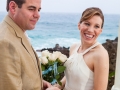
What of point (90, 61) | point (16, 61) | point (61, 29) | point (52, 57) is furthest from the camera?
point (61, 29)

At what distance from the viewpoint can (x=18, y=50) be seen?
68.0 inches

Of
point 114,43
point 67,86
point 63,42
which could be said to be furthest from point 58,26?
point 67,86

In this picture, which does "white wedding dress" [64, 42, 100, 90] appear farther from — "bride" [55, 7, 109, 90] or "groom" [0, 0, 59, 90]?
"groom" [0, 0, 59, 90]

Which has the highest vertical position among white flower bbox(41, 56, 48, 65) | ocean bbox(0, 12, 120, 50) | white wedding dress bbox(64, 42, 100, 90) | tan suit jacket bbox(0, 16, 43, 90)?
tan suit jacket bbox(0, 16, 43, 90)

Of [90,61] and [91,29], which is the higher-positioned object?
[91,29]

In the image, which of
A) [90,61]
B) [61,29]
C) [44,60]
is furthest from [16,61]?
[61,29]

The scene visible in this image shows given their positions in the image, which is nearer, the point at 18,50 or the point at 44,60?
the point at 18,50

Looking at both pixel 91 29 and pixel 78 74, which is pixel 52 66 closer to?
pixel 78 74

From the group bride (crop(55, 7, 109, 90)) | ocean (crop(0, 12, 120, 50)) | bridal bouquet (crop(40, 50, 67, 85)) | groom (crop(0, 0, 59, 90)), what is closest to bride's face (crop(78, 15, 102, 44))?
bride (crop(55, 7, 109, 90))

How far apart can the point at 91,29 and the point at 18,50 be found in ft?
2.75

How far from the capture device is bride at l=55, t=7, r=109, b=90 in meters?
2.27

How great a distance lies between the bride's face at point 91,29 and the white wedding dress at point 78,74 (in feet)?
0.23

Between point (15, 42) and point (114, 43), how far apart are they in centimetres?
458

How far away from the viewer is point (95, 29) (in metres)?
2.38
